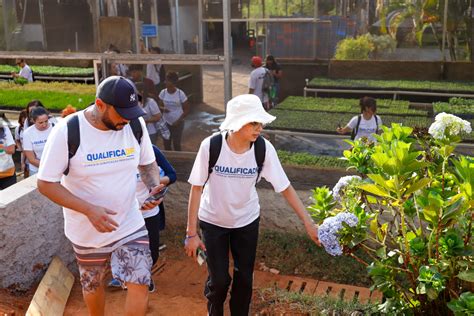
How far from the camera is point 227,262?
4.14 metres

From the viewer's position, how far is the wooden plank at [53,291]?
14.2 ft

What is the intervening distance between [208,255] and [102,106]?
1316 millimetres

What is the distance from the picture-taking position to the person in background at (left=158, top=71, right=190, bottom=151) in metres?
6.97

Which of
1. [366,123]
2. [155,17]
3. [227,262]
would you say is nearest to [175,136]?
[155,17]

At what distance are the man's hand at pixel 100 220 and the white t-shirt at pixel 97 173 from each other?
197 millimetres

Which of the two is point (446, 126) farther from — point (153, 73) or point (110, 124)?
point (153, 73)

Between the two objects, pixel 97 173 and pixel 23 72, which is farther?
pixel 23 72

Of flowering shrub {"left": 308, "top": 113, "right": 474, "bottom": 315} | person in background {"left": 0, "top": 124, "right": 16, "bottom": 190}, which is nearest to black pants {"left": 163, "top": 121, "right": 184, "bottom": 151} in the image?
person in background {"left": 0, "top": 124, "right": 16, "bottom": 190}

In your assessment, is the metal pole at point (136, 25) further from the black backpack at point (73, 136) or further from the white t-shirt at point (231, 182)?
the black backpack at point (73, 136)

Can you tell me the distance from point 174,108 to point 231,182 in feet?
11.0

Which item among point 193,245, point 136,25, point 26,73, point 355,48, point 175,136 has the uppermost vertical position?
point 136,25

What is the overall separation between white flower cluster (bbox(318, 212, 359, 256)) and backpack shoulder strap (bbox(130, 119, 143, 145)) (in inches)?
50.6

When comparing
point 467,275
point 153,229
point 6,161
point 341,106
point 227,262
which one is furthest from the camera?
point 341,106

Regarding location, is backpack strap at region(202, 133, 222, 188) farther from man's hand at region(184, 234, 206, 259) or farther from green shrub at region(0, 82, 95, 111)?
green shrub at region(0, 82, 95, 111)
